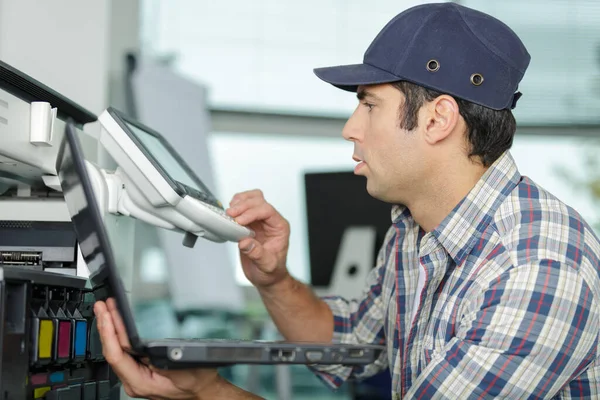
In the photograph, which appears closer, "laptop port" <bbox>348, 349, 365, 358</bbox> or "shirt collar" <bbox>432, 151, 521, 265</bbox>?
"laptop port" <bbox>348, 349, 365, 358</bbox>

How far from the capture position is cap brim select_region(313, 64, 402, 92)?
1.37 meters

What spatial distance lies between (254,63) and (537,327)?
3.54 meters

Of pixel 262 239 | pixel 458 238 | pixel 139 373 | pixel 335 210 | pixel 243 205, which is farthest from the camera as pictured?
pixel 335 210

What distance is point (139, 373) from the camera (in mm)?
1017

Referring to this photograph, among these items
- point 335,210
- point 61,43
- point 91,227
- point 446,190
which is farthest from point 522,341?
point 335,210

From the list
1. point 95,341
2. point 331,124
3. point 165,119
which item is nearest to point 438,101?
point 95,341

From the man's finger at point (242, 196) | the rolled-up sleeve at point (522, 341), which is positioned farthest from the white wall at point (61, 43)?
the rolled-up sleeve at point (522, 341)

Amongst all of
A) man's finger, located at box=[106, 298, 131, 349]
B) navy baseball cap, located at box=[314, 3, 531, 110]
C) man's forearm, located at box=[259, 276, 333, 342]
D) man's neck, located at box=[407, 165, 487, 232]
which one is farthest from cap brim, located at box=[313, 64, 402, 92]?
man's finger, located at box=[106, 298, 131, 349]

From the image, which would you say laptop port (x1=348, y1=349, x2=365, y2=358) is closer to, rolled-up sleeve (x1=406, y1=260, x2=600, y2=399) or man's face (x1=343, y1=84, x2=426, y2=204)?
rolled-up sleeve (x1=406, y1=260, x2=600, y2=399)

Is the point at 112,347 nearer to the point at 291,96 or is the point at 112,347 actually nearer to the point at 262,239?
the point at 262,239

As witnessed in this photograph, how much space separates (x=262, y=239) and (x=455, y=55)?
0.61 meters

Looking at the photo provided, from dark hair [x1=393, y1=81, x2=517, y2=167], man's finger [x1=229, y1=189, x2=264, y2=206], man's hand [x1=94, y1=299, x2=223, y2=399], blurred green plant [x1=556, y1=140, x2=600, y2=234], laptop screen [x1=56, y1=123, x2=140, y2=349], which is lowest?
man's hand [x1=94, y1=299, x2=223, y2=399]

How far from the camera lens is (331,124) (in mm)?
4496

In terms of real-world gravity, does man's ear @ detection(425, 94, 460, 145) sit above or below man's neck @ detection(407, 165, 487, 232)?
above
